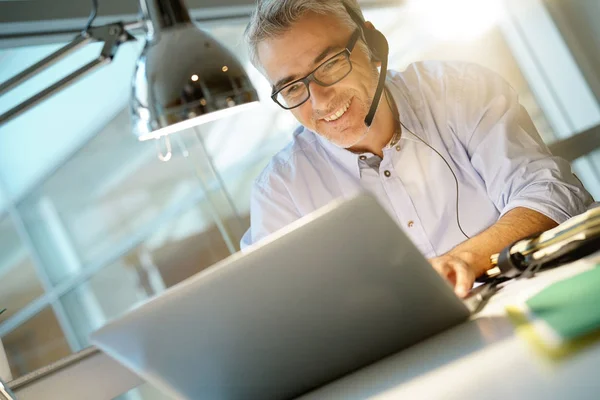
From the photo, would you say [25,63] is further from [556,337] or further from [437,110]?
[556,337]

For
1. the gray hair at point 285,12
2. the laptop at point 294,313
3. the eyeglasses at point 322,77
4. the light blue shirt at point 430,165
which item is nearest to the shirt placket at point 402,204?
the light blue shirt at point 430,165

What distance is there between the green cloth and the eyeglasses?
1.19 m

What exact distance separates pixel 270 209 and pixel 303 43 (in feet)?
1.57

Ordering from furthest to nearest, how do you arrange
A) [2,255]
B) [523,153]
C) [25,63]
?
[2,255], [25,63], [523,153]

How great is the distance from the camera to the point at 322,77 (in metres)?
2.00

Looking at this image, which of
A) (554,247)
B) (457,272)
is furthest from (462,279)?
(554,247)

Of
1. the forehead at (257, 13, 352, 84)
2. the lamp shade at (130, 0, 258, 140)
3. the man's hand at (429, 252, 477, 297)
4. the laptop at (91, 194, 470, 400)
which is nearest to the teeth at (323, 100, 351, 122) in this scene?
the forehead at (257, 13, 352, 84)

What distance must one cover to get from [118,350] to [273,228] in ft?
3.87

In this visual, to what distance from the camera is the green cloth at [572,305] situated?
696 millimetres

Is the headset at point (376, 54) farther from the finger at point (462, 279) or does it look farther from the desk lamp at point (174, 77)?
the finger at point (462, 279)

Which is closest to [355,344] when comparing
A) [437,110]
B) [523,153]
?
[523,153]

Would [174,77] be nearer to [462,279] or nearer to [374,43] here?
[462,279]

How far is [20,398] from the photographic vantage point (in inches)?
75.5

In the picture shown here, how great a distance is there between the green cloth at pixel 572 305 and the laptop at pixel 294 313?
12cm
